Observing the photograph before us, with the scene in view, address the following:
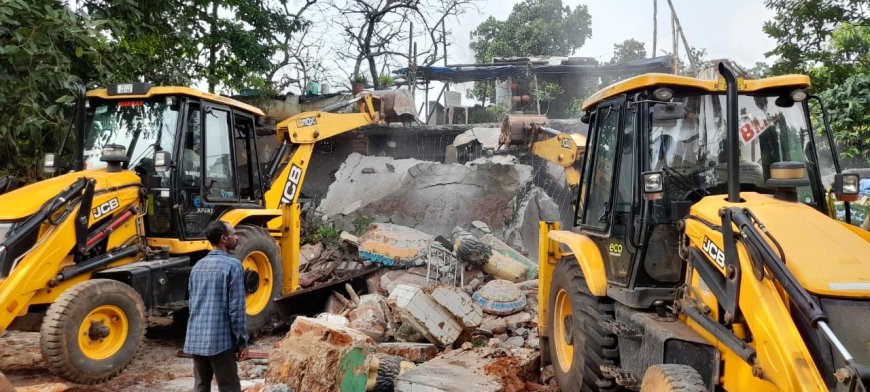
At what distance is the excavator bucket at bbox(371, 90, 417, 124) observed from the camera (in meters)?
9.99

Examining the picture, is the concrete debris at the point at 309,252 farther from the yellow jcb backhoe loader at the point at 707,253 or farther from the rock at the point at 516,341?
the yellow jcb backhoe loader at the point at 707,253

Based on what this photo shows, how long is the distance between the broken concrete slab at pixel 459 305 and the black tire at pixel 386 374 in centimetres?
136

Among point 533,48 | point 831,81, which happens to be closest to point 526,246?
point 831,81

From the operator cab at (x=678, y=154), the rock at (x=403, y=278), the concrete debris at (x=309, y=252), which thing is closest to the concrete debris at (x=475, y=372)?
the operator cab at (x=678, y=154)

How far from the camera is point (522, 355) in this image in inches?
231

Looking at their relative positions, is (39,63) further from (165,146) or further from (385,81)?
(385,81)

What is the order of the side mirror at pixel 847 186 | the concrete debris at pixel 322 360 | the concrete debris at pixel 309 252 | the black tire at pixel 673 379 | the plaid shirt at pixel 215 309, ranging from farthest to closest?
1. the concrete debris at pixel 309 252
2. the concrete debris at pixel 322 360
3. the plaid shirt at pixel 215 309
4. the side mirror at pixel 847 186
5. the black tire at pixel 673 379

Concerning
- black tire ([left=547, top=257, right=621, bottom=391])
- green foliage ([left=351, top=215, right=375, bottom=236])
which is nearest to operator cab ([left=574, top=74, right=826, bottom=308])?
black tire ([left=547, top=257, right=621, bottom=391])

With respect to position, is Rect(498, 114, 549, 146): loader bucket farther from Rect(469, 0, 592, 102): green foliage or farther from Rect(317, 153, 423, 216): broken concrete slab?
Rect(469, 0, 592, 102): green foliage

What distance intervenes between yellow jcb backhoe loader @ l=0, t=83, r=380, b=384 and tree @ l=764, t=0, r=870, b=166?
20.1ft

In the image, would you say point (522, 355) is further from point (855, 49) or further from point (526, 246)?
point (855, 49)

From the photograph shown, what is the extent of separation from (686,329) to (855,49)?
725 centimetres

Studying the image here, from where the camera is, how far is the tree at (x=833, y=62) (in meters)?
6.77

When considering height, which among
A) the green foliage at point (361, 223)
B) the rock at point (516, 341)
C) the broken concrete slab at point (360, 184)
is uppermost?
the broken concrete slab at point (360, 184)
